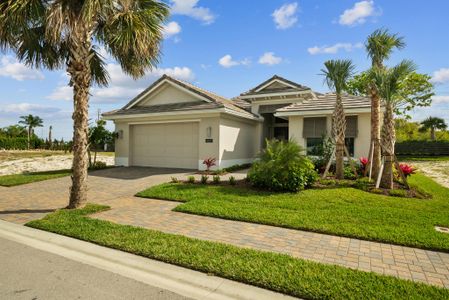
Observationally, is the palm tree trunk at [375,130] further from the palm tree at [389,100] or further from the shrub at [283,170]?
the shrub at [283,170]

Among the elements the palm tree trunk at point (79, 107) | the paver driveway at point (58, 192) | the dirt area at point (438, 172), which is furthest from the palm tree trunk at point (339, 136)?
the palm tree trunk at point (79, 107)

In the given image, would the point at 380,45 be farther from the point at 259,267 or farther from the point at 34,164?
the point at 34,164

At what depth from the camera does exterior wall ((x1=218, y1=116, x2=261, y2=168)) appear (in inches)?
568

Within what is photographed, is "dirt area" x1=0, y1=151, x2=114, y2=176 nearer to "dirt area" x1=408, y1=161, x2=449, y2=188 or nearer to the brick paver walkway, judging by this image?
the brick paver walkway

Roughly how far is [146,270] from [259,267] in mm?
1633

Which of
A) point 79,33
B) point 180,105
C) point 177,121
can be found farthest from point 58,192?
point 180,105

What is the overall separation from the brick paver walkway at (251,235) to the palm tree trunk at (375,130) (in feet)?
20.5

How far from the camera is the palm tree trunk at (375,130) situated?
10062mm

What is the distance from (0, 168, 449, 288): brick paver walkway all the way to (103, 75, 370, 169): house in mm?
5835

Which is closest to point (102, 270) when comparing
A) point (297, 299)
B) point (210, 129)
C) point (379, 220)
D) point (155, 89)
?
point (297, 299)

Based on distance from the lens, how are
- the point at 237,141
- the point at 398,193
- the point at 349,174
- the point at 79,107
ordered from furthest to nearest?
the point at 237,141, the point at 349,174, the point at 398,193, the point at 79,107

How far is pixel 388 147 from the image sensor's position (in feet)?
30.3

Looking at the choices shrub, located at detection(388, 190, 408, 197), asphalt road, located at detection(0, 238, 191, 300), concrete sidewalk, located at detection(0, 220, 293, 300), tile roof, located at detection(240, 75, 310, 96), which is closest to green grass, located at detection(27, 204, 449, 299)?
concrete sidewalk, located at detection(0, 220, 293, 300)

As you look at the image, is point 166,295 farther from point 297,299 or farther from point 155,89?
point 155,89
